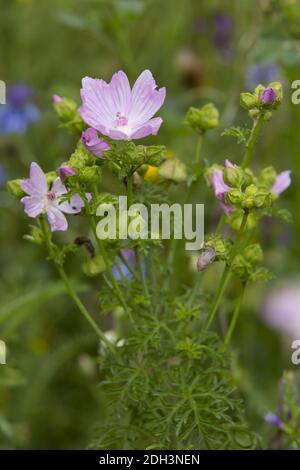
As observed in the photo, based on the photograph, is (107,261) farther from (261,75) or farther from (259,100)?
(261,75)

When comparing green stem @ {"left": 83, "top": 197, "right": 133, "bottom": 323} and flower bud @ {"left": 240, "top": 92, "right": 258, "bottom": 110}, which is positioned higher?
flower bud @ {"left": 240, "top": 92, "right": 258, "bottom": 110}

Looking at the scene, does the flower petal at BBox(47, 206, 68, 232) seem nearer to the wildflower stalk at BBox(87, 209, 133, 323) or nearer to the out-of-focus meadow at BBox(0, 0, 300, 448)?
the wildflower stalk at BBox(87, 209, 133, 323)

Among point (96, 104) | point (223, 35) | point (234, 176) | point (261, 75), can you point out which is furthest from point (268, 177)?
point (223, 35)

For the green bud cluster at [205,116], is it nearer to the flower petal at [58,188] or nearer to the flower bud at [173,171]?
the flower bud at [173,171]

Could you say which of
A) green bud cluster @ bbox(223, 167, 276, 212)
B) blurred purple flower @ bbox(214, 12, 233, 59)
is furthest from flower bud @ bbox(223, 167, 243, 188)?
blurred purple flower @ bbox(214, 12, 233, 59)

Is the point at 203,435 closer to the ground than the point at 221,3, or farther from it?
closer to the ground
